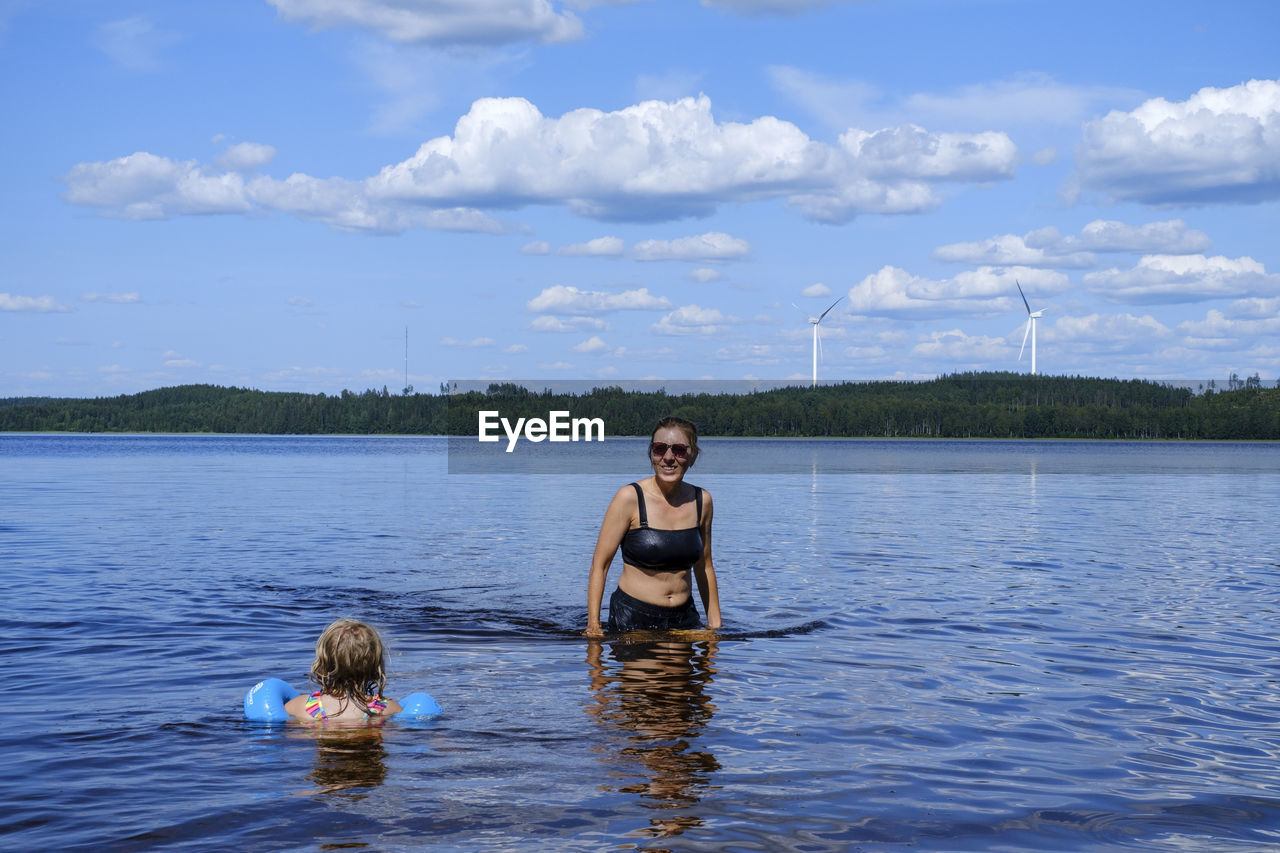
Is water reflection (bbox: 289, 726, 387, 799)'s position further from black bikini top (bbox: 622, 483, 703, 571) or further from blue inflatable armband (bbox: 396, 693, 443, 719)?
black bikini top (bbox: 622, 483, 703, 571)

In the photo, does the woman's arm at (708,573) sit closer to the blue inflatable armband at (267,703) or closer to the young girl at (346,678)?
the young girl at (346,678)

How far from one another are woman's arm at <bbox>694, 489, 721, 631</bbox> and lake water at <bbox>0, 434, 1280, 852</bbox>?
0.55m

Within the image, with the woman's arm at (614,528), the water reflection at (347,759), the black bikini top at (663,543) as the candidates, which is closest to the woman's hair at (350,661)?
the water reflection at (347,759)

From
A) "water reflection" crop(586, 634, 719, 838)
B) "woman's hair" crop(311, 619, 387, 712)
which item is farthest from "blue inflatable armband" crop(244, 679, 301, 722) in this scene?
"water reflection" crop(586, 634, 719, 838)

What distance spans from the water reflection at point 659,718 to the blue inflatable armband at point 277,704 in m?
1.55

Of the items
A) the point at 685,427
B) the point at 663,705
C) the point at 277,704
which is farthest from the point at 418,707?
the point at 685,427

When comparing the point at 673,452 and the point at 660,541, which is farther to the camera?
the point at 660,541

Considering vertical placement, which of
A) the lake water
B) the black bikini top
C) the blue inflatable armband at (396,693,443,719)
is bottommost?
the lake water

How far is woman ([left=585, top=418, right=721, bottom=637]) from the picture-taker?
37.7 feet

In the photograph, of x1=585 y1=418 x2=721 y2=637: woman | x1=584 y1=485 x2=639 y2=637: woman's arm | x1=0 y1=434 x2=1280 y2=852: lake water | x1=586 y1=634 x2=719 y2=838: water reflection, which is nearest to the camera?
x1=0 y1=434 x2=1280 y2=852: lake water

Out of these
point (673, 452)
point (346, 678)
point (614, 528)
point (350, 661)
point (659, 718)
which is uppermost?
point (673, 452)

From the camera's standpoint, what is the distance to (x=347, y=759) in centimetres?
868

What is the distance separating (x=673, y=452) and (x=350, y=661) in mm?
3966

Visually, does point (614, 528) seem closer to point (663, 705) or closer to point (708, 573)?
point (708, 573)
